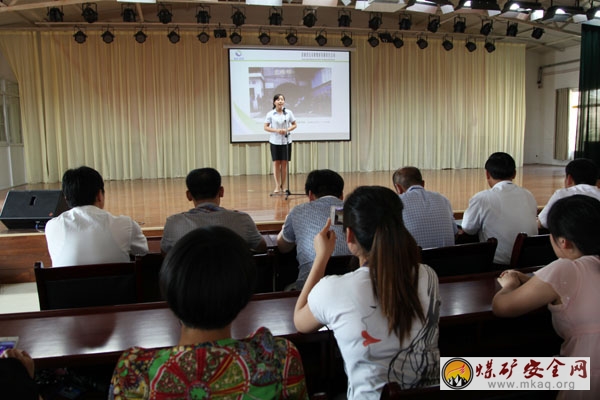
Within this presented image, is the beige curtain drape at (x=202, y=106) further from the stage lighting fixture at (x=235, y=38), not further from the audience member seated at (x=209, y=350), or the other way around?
the audience member seated at (x=209, y=350)

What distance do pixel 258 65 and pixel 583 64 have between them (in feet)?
20.4

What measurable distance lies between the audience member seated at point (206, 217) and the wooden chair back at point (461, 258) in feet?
2.74

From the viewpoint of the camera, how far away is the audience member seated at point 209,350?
32.9 inches

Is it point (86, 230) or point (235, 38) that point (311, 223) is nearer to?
point (86, 230)

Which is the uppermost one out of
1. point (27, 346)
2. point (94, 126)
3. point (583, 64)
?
point (583, 64)

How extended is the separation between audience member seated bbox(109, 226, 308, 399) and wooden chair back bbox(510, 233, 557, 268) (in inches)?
67.1

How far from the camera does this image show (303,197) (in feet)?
20.8

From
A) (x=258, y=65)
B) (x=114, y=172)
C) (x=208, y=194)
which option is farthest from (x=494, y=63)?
(x=208, y=194)

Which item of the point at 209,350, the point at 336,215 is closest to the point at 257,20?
the point at 336,215

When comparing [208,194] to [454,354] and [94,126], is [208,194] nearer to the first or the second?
[454,354]

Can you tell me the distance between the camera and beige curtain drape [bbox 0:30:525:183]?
9430 millimetres

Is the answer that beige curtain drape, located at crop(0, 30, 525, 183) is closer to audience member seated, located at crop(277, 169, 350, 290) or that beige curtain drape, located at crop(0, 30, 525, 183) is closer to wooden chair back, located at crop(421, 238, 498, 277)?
audience member seated, located at crop(277, 169, 350, 290)

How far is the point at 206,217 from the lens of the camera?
2209 millimetres

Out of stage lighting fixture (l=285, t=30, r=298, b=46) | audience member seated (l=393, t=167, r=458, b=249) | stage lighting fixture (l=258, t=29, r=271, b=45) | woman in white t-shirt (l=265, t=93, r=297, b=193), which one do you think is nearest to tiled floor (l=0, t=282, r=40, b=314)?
audience member seated (l=393, t=167, r=458, b=249)
